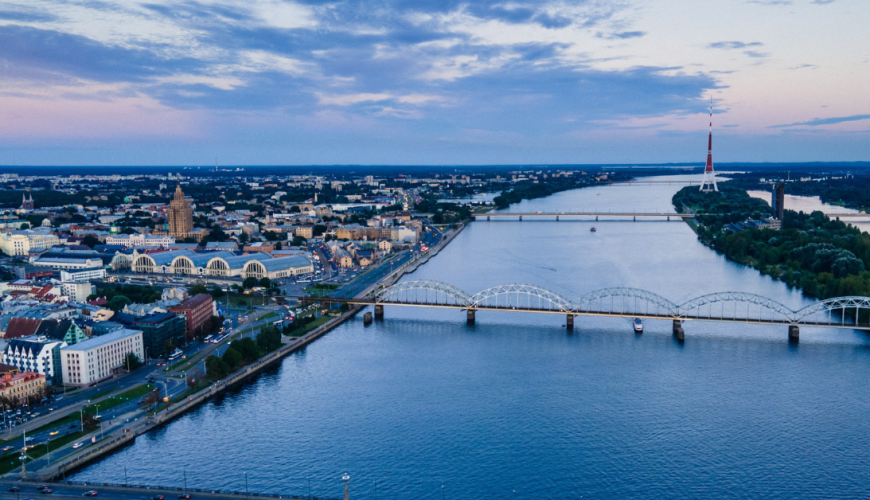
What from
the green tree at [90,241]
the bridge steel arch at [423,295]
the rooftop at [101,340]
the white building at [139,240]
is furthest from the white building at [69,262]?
the rooftop at [101,340]

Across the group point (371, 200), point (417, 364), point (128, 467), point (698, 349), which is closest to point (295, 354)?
point (417, 364)

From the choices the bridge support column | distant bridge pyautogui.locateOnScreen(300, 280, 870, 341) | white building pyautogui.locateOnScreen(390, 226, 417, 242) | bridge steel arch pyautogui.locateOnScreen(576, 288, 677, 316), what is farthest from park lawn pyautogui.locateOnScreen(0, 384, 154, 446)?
white building pyautogui.locateOnScreen(390, 226, 417, 242)

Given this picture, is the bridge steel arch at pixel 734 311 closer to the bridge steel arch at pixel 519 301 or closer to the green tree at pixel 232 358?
the bridge steel arch at pixel 519 301

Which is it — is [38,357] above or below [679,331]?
above

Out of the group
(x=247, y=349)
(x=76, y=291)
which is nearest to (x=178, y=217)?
(x=76, y=291)

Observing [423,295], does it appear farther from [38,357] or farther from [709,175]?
[709,175]

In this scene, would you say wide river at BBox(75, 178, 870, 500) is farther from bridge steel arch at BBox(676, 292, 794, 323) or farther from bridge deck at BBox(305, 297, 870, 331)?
bridge steel arch at BBox(676, 292, 794, 323)
